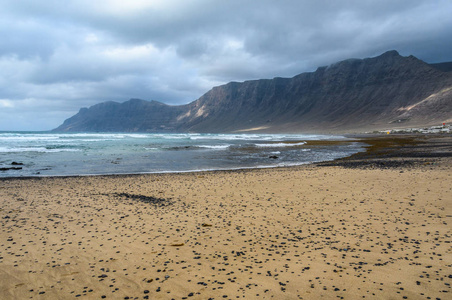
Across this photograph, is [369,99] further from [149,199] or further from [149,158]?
[149,199]

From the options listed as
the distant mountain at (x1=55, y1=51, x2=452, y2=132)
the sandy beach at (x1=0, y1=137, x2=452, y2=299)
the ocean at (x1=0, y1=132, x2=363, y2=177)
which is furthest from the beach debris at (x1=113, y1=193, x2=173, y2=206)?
the distant mountain at (x1=55, y1=51, x2=452, y2=132)

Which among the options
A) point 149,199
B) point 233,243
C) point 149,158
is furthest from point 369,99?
point 233,243

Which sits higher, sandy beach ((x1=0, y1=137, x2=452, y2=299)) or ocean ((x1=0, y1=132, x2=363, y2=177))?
ocean ((x1=0, y1=132, x2=363, y2=177))

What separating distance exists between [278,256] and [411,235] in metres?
3.30

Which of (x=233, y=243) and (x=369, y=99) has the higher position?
(x=369, y=99)

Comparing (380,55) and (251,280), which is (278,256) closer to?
(251,280)

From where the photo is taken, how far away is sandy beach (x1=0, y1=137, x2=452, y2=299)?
14.0ft

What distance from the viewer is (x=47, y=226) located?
7.22 meters

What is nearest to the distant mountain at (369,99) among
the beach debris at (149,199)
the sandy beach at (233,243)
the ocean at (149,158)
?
the ocean at (149,158)

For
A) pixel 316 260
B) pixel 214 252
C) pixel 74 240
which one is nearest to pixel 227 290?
pixel 214 252

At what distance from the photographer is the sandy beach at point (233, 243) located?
427 cm

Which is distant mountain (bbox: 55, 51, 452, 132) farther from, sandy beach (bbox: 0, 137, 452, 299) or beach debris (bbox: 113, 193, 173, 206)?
beach debris (bbox: 113, 193, 173, 206)

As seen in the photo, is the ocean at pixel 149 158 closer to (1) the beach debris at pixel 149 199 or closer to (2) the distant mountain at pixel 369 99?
(1) the beach debris at pixel 149 199

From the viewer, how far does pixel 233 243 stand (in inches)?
236
